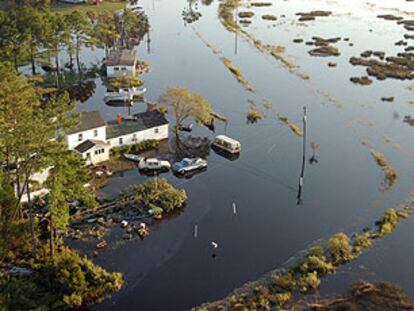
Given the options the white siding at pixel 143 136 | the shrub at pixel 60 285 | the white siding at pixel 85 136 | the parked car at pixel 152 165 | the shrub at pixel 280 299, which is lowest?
the shrub at pixel 280 299

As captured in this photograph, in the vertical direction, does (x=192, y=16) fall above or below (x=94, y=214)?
above

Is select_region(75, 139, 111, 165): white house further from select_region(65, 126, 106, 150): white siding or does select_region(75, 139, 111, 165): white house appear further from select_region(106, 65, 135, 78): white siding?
select_region(106, 65, 135, 78): white siding

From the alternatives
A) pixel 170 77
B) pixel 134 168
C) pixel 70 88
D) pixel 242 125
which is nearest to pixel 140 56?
pixel 170 77

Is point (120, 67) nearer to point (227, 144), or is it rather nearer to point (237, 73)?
point (237, 73)

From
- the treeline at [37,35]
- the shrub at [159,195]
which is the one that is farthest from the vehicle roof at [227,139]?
the treeline at [37,35]

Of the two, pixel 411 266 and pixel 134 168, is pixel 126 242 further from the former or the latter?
pixel 411 266

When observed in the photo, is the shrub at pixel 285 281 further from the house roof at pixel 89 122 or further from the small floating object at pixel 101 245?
the house roof at pixel 89 122
